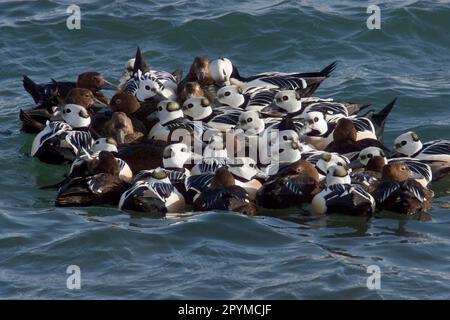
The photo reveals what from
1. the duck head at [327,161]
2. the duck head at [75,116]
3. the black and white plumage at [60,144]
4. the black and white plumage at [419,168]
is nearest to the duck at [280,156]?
the duck head at [327,161]

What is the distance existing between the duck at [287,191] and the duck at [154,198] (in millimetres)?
906

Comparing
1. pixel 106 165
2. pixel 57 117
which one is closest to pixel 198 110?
pixel 57 117

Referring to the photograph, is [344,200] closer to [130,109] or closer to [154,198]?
[154,198]

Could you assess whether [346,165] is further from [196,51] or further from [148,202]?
[196,51]

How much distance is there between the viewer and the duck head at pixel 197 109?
52.9 ft

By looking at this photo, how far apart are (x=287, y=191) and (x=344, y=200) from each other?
0.70 meters

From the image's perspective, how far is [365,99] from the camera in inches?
739

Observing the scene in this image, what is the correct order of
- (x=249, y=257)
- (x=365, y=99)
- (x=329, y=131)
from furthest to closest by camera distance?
(x=365, y=99)
(x=329, y=131)
(x=249, y=257)

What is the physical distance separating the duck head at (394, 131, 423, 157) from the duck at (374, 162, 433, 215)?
1.45 m

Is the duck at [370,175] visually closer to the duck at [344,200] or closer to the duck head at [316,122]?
the duck at [344,200]

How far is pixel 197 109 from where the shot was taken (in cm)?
1612

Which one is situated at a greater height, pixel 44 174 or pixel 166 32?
pixel 166 32

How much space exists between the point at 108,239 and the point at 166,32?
30.0 feet
